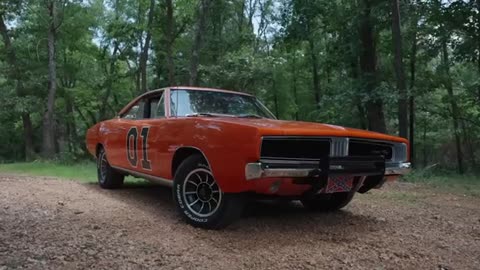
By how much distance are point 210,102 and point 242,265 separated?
2678mm

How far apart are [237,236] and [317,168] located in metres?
0.99

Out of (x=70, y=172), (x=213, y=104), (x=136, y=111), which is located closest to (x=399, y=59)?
(x=213, y=104)

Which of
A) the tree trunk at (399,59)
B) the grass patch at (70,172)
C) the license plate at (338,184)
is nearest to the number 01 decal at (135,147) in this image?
the grass patch at (70,172)

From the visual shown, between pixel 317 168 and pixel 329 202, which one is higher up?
pixel 317 168

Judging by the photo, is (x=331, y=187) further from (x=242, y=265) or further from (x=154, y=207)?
(x=154, y=207)

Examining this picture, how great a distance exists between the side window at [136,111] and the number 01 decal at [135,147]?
1.24ft

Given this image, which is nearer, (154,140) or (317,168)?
(317,168)

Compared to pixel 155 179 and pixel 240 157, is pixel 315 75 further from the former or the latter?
pixel 240 157

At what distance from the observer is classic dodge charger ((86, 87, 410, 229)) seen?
400cm

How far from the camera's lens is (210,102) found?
5719 mm

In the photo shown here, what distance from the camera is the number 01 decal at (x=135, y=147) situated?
5.61m

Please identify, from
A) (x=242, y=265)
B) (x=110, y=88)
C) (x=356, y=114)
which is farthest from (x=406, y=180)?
(x=110, y=88)

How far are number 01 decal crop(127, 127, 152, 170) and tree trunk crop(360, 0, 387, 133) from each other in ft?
29.0

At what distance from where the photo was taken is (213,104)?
5.70 meters
